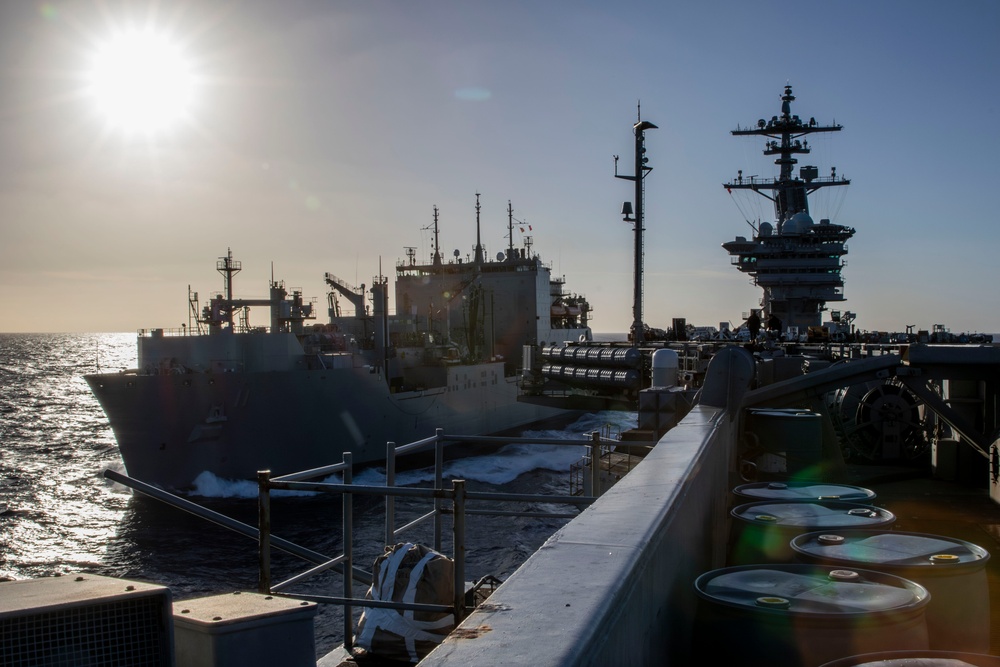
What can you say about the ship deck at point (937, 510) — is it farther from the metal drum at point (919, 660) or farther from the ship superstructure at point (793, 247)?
the ship superstructure at point (793, 247)

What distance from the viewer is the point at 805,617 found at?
7.87ft

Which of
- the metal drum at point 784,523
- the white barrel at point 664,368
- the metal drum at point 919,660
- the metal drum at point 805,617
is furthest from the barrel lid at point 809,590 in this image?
the white barrel at point 664,368

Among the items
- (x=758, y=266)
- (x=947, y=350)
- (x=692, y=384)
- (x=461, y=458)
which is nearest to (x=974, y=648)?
(x=947, y=350)

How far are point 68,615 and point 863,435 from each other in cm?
1293

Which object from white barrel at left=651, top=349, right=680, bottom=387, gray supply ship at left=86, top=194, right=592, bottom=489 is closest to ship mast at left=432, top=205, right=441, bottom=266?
gray supply ship at left=86, top=194, right=592, bottom=489

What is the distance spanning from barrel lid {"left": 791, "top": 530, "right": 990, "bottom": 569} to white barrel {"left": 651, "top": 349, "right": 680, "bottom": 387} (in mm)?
6771

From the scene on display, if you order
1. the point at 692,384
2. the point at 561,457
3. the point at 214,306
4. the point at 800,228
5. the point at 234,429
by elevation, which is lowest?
the point at 561,457

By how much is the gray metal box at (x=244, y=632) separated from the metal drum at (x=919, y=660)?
6.39ft

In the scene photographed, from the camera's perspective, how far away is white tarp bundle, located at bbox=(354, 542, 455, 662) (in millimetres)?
4750

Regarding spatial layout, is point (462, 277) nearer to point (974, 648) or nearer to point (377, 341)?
point (377, 341)

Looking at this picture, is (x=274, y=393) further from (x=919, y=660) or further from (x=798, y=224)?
(x=798, y=224)

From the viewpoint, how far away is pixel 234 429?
24.8 m

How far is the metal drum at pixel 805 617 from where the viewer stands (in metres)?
2.38

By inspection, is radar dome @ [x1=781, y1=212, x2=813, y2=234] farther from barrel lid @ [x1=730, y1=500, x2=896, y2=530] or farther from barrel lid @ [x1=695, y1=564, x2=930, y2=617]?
barrel lid @ [x1=695, y1=564, x2=930, y2=617]
